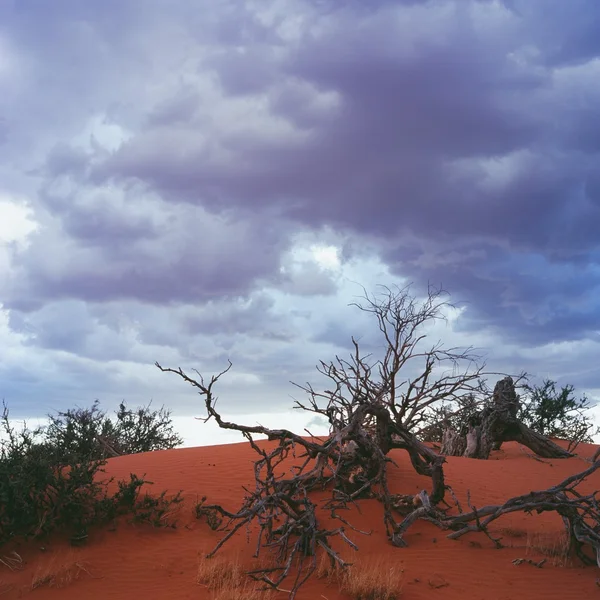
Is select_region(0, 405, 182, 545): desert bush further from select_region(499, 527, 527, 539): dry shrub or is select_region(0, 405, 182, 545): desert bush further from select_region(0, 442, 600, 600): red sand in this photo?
select_region(499, 527, 527, 539): dry shrub

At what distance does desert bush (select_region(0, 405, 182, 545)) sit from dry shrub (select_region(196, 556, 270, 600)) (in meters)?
2.32

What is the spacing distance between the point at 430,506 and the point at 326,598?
114 inches

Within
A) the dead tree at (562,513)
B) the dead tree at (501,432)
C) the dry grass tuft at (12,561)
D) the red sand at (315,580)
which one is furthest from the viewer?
the dead tree at (501,432)

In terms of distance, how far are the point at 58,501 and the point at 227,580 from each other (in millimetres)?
3718

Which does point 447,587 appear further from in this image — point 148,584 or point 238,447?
point 238,447

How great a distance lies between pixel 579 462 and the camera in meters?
15.6

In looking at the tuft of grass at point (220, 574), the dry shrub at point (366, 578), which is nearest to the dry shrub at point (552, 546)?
the dry shrub at point (366, 578)

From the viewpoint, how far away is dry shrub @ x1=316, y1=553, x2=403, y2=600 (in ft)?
23.5

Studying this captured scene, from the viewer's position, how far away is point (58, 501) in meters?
9.91

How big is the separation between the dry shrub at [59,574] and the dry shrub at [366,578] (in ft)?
11.8

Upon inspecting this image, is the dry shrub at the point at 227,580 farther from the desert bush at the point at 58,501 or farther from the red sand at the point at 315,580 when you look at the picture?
the desert bush at the point at 58,501

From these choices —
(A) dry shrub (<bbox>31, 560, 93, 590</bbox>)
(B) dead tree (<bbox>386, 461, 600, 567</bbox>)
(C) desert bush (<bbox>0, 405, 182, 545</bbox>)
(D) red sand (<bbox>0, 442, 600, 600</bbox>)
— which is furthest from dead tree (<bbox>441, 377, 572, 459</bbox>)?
(A) dry shrub (<bbox>31, 560, 93, 590</bbox>)

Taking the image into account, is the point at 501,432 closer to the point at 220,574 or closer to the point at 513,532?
the point at 513,532

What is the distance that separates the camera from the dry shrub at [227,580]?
7281 mm
